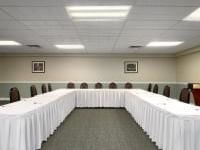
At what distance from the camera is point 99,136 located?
4629 mm

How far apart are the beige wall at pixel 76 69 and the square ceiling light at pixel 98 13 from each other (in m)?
7.02

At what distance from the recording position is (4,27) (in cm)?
508

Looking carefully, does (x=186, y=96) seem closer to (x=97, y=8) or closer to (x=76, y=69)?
(x=97, y=8)

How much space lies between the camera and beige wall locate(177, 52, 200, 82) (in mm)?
8884

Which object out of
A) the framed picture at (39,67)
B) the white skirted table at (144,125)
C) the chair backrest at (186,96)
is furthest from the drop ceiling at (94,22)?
the framed picture at (39,67)

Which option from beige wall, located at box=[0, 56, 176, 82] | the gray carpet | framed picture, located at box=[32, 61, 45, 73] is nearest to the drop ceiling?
the gray carpet

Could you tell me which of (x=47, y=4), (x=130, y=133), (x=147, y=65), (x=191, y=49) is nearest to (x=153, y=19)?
(x=47, y=4)

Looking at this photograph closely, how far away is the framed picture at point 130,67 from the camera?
1139cm

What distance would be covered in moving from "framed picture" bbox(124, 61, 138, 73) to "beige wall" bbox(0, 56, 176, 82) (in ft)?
0.48

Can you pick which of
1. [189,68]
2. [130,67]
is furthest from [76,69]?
[189,68]

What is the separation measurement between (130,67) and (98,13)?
758 centimetres

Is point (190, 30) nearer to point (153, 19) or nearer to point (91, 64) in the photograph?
point (153, 19)

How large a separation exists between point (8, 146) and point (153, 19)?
3.22 meters

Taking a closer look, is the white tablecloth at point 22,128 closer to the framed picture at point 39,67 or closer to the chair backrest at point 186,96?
the chair backrest at point 186,96
